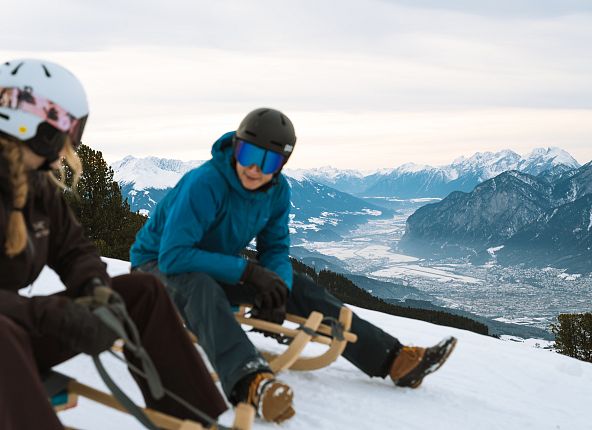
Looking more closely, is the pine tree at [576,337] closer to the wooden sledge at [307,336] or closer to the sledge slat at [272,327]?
the wooden sledge at [307,336]

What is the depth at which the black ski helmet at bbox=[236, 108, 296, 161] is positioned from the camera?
379 cm

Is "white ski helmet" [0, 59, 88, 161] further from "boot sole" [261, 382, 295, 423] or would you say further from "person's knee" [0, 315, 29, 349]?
"boot sole" [261, 382, 295, 423]

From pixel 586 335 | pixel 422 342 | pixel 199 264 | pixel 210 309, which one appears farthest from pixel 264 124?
pixel 586 335

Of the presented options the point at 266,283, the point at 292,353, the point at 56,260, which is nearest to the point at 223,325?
the point at 266,283

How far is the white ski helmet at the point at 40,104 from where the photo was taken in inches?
94.8

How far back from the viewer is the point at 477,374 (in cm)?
580

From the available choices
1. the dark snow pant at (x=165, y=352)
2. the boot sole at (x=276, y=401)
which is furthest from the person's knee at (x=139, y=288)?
the boot sole at (x=276, y=401)

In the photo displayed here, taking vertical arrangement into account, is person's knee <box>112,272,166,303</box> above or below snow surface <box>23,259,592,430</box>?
above

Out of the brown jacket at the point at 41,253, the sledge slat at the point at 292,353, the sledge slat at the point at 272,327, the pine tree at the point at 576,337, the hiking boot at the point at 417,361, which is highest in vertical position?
the brown jacket at the point at 41,253

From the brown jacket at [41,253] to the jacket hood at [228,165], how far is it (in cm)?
125

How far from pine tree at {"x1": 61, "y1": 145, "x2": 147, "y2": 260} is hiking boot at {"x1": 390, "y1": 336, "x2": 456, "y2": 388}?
1976cm

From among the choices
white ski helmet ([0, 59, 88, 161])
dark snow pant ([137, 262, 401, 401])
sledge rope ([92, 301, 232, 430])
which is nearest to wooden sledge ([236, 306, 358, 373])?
dark snow pant ([137, 262, 401, 401])

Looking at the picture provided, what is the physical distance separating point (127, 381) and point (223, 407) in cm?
138

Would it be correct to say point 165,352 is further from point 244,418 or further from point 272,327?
point 272,327
